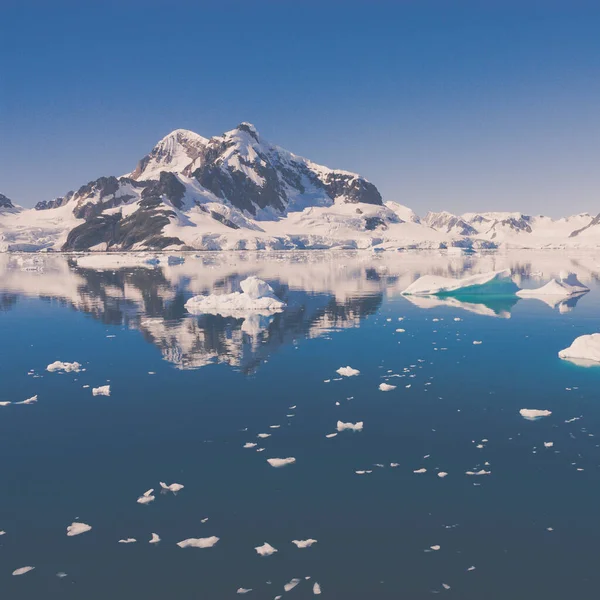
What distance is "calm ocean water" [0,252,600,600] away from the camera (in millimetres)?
9977

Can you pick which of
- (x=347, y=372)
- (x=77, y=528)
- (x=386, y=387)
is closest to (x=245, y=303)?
(x=347, y=372)

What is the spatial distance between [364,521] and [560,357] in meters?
17.3

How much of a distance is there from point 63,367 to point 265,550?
1734 centimetres

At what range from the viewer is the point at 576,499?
12.3 meters

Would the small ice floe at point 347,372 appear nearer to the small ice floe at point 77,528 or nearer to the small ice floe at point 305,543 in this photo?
the small ice floe at point 305,543

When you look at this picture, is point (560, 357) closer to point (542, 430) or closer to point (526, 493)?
point (542, 430)

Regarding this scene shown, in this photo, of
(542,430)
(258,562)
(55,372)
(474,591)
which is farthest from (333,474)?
(55,372)

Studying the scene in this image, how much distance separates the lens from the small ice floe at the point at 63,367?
24391 millimetres

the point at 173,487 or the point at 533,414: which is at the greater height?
the point at 533,414

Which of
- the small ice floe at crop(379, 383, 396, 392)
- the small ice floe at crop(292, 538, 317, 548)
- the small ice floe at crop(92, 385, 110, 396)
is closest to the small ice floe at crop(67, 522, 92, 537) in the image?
the small ice floe at crop(292, 538, 317, 548)

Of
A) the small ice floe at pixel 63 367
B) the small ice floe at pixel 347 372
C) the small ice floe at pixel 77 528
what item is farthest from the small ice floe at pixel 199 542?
the small ice floe at pixel 63 367

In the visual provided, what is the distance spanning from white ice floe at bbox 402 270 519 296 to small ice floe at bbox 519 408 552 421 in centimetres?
3082

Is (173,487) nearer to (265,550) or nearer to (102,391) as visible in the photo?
(265,550)

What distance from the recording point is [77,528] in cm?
1145
